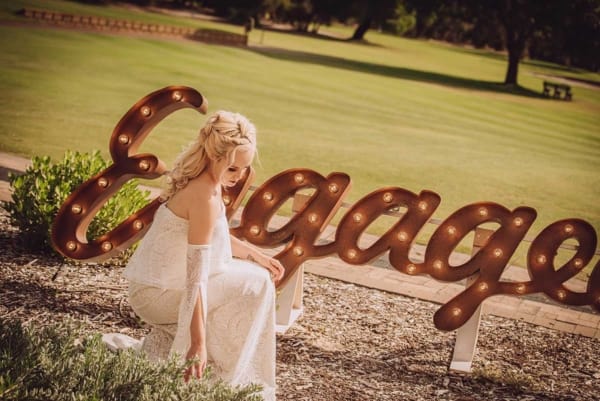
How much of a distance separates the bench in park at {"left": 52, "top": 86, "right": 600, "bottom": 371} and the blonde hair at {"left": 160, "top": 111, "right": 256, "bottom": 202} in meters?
1.83

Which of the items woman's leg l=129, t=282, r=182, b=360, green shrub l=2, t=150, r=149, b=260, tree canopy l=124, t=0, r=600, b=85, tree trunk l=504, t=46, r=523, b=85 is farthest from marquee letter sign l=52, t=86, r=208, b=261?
tree trunk l=504, t=46, r=523, b=85

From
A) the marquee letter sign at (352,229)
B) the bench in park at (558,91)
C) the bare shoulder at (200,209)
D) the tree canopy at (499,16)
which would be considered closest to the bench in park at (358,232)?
the marquee letter sign at (352,229)

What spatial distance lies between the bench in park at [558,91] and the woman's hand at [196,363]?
35962mm

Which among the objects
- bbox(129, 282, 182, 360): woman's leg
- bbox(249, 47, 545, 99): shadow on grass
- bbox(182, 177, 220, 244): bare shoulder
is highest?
bbox(182, 177, 220, 244): bare shoulder

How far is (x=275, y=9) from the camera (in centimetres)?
6372

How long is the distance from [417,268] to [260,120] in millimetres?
14552

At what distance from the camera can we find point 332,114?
24297 mm

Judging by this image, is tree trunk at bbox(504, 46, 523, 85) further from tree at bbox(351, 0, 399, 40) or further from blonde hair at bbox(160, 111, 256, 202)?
blonde hair at bbox(160, 111, 256, 202)

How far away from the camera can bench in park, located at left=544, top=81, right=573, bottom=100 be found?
38156mm

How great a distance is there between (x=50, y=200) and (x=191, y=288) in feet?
11.5

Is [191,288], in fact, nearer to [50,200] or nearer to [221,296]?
[221,296]

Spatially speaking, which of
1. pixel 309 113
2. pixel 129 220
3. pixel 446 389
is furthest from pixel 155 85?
pixel 446 389

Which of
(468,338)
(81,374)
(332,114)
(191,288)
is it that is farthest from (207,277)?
(332,114)

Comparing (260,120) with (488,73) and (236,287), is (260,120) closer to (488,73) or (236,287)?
(236,287)
